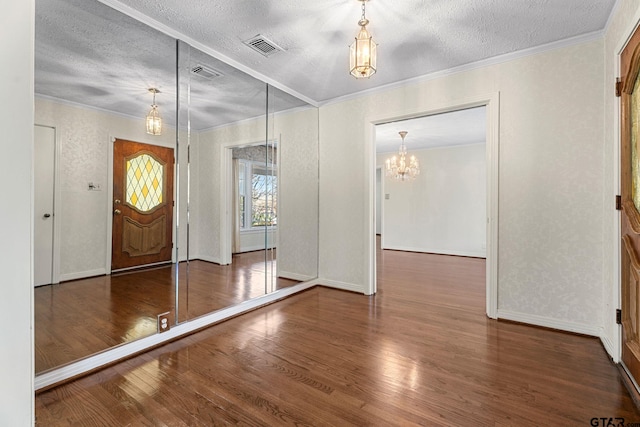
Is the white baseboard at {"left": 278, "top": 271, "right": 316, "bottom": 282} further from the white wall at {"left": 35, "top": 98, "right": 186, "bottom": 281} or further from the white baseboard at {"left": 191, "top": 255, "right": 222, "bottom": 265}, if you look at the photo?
the white wall at {"left": 35, "top": 98, "right": 186, "bottom": 281}

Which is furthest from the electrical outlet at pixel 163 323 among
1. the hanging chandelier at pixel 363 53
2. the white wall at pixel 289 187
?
the hanging chandelier at pixel 363 53

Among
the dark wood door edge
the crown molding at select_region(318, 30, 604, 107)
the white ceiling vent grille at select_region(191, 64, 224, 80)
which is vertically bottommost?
the dark wood door edge

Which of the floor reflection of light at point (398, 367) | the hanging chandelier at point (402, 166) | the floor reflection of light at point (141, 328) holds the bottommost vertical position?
the floor reflection of light at point (398, 367)

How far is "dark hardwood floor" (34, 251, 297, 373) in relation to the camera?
2143 millimetres

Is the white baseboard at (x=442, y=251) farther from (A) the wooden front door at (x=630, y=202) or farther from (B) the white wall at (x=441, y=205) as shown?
(A) the wooden front door at (x=630, y=202)

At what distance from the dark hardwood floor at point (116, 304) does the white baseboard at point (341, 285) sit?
1080 mm

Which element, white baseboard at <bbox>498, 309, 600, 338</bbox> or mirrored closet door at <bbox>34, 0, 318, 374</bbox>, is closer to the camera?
mirrored closet door at <bbox>34, 0, 318, 374</bbox>

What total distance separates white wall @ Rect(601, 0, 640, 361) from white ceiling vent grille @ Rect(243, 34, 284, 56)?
2.62m

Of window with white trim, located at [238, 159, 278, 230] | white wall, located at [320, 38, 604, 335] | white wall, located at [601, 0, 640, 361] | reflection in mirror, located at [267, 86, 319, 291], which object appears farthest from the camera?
reflection in mirror, located at [267, 86, 319, 291]

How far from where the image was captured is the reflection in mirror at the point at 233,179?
294 centimetres

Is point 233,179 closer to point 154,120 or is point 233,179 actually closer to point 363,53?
point 154,120

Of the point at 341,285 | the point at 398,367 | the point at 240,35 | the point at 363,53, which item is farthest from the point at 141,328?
the point at 363,53

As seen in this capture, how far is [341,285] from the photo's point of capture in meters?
4.15

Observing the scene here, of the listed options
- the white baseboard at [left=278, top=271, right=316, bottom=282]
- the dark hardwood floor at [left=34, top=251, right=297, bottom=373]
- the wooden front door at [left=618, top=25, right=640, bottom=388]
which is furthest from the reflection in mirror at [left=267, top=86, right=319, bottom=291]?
the wooden front door at [left=618, top=25, right=640, bottom=388]
